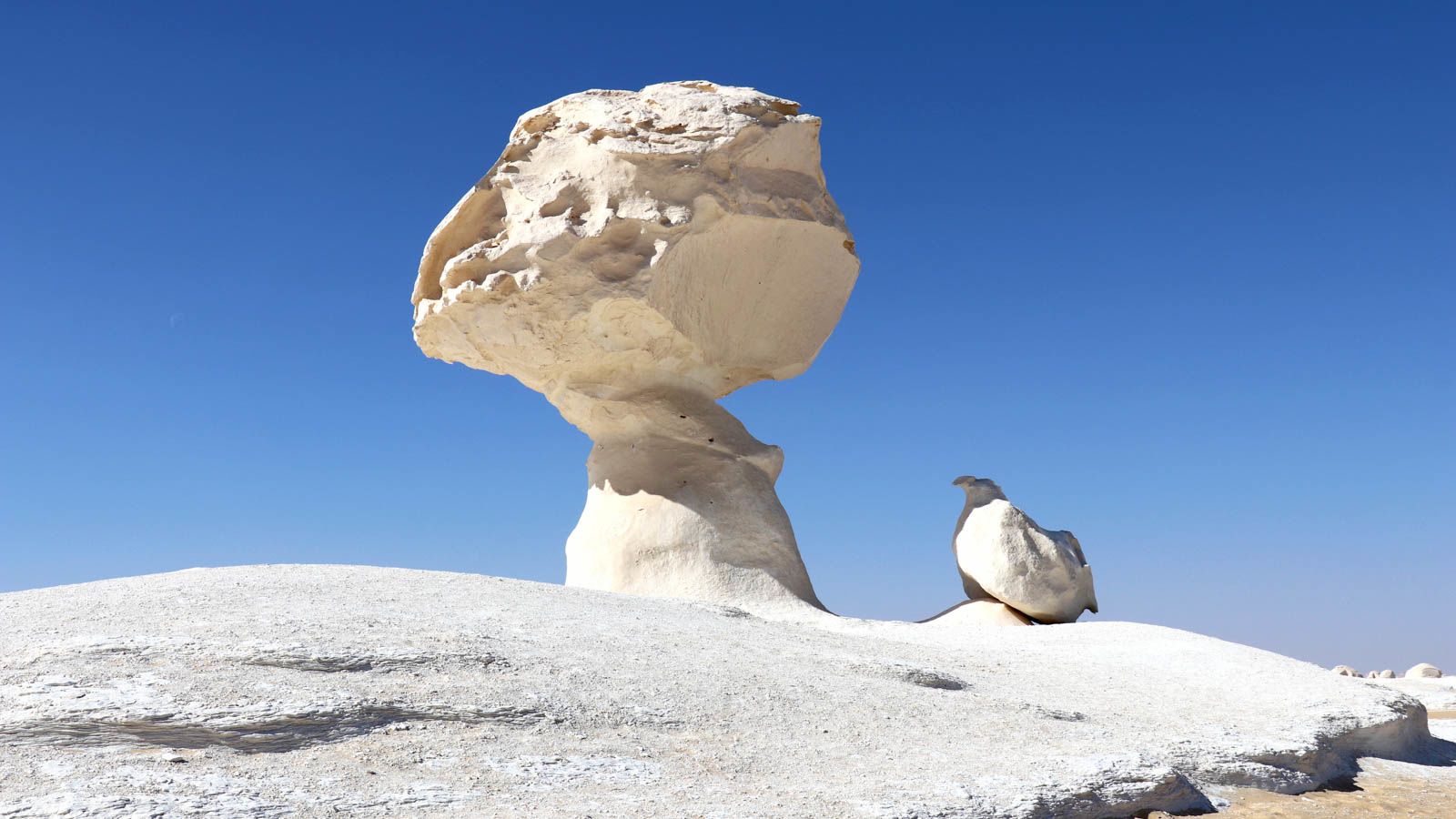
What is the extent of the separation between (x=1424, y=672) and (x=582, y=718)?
13020 millimetres

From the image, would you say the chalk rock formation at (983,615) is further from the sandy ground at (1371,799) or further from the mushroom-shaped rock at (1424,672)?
the mushroom-shaped rock at (1424,672)

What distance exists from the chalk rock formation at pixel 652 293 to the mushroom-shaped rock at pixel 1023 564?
5.73 ft

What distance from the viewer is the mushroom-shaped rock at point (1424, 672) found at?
14.4 m

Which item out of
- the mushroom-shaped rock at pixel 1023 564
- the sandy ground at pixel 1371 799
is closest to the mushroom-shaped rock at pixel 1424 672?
the mushroom-shaped rock at pixel 1023 564

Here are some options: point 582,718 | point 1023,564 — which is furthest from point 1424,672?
A: point 582,718

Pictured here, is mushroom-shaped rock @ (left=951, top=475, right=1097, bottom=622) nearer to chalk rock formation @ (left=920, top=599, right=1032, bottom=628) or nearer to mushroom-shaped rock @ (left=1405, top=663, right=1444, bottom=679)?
chalk rock formation @ (left=920, top=599, right=1032, bottom=628)

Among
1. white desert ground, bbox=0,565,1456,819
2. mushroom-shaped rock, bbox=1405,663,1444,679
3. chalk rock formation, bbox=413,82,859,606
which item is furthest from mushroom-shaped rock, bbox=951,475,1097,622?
mushroom-shaped rock, bbox=1405,663,1444,679

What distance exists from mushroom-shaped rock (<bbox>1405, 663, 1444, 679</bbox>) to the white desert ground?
700 cm

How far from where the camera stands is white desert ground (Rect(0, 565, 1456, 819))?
4.46 metres

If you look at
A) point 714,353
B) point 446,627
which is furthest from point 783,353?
point 446,627

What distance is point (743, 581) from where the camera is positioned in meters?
10.4

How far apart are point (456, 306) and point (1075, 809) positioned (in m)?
7.26

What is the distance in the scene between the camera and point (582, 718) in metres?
5.34

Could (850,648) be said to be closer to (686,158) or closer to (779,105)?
(686,158)
